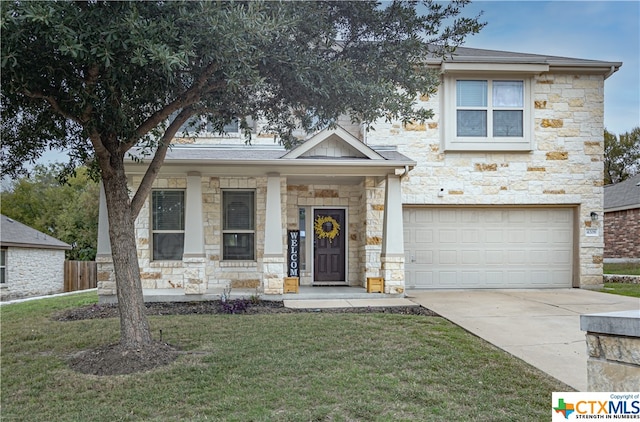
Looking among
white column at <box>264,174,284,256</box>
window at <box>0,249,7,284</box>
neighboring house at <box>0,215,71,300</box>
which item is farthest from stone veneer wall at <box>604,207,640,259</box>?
window at <box>0,249,7,284</box>

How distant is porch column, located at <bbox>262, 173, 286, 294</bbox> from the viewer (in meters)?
10.1

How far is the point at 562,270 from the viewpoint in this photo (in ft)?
40.5

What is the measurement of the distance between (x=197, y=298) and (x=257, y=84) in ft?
20.2

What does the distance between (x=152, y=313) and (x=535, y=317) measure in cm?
712

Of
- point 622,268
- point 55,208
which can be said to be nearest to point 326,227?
point 622,268

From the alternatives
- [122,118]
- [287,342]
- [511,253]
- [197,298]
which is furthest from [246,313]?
[511,253]

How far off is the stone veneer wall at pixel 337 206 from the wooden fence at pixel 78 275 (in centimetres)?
1394

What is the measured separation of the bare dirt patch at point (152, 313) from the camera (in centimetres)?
547

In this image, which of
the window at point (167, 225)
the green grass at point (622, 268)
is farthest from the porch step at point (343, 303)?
the green grass at point (622, 268)

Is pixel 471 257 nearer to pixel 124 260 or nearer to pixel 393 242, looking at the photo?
pixel 393 242

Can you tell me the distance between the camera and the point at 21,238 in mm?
18766

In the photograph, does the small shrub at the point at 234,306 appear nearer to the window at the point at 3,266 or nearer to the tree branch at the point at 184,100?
the tree branch at the point at 184,100

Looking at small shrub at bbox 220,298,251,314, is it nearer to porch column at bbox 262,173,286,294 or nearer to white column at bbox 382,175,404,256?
porch column at bbox 262,173,286,294

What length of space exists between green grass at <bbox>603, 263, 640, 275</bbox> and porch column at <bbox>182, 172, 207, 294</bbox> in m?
14.9
